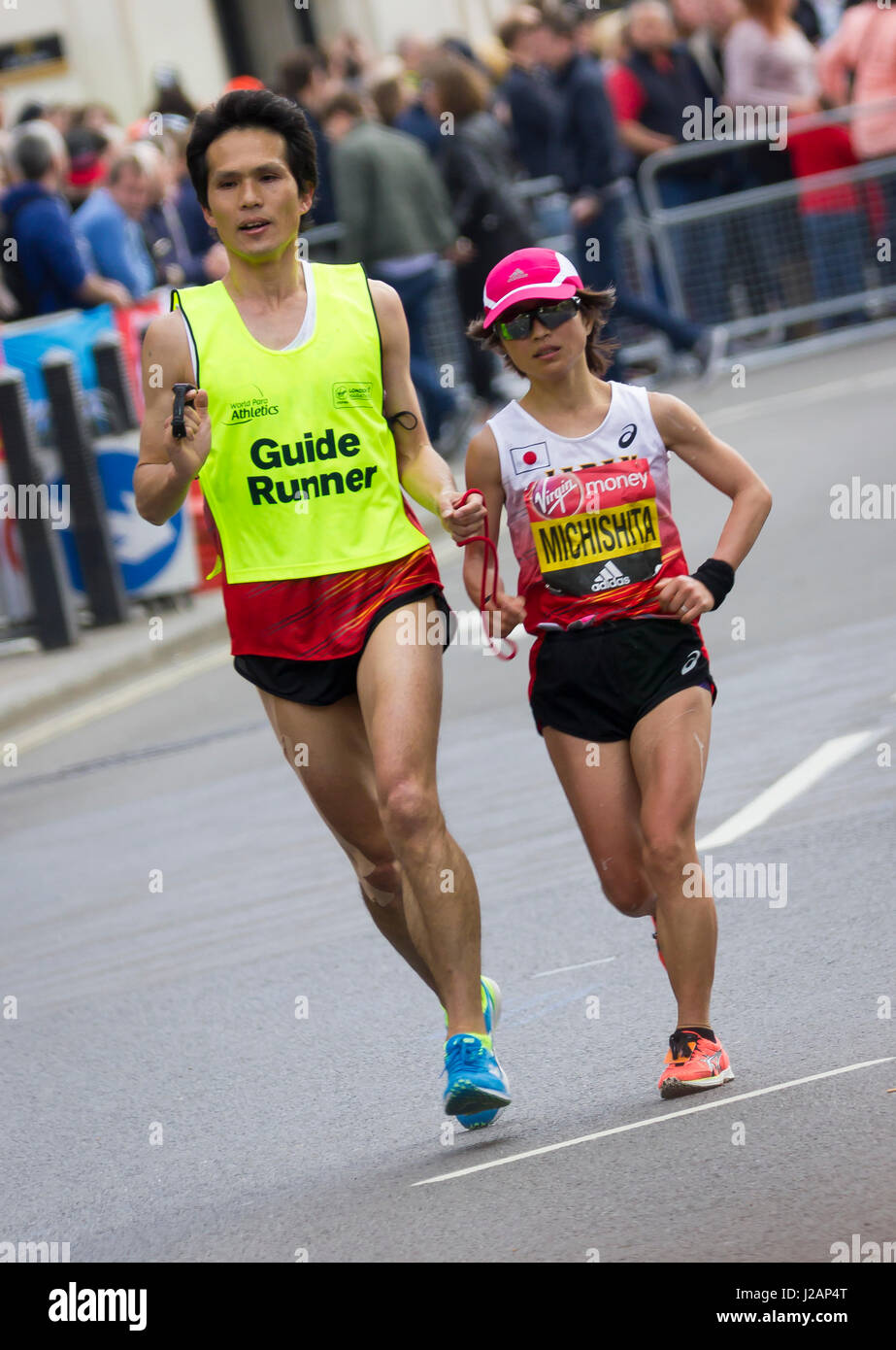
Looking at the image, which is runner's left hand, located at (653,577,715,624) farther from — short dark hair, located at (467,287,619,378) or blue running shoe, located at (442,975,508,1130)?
blue running shoe, located at (442,975,508,1130)

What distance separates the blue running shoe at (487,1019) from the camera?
5.38 m

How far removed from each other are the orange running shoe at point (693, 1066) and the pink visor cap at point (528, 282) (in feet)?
5.36

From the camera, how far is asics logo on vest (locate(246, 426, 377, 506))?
544cm

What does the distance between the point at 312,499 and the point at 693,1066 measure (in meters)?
1.48

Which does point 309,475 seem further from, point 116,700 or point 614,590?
point 116,700

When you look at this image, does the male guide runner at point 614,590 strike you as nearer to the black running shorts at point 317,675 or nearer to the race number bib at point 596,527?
the race number bib at point 596,527

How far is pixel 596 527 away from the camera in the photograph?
219 inches

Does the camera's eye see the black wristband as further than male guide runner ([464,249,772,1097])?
Yes

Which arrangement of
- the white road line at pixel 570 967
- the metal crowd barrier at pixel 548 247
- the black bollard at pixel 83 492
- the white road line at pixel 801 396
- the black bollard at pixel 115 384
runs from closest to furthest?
the white road line at pixel 570 967 < the black bollard at pixel 83 492 < the black bollard at pixel 115 384 < the white road line at pixel 801 396 < the metal crowd barrier at pixel 548 247

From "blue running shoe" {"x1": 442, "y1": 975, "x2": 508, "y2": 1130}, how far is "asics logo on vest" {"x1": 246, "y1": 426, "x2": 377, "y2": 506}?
1.15 metres

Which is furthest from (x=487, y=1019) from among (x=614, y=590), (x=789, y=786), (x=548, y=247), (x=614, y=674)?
(x=548, y=247)

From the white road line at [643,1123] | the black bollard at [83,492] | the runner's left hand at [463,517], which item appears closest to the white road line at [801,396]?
the black bollard at [83,492]

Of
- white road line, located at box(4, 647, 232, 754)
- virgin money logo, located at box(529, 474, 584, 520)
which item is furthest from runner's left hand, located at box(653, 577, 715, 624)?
white road line, located at box(4, 647, 232, 754)

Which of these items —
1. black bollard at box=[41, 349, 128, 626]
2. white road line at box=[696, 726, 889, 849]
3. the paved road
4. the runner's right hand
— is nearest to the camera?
the paved road
